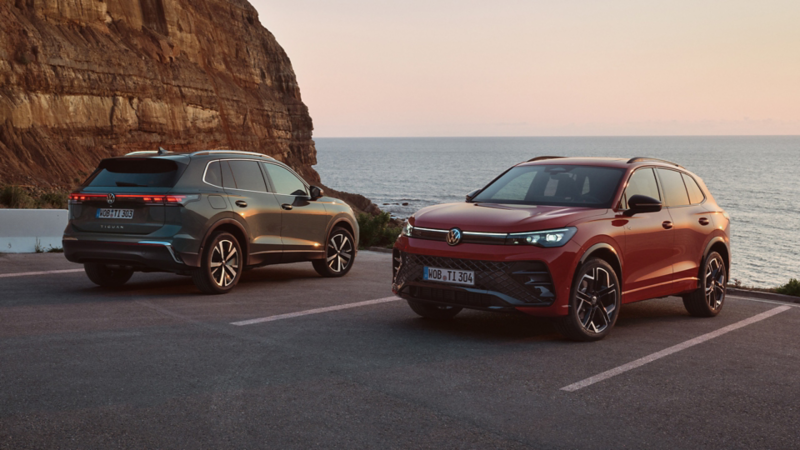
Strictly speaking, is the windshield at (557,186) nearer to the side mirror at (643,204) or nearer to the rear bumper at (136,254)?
the side mirror at (643,204)

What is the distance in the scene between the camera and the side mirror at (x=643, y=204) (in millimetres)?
7590


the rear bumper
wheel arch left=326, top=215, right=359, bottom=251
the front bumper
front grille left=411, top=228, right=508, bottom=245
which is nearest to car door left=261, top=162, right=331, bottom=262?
wheel arch left=326, top=215, right=359, bottom=251

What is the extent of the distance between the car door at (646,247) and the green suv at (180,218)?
486 cm

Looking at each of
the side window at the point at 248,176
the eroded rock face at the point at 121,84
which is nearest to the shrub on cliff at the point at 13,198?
the side window at the point at 248,176

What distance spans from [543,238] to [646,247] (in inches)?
61.8

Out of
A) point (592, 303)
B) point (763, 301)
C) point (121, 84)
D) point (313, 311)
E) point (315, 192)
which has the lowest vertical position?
point (763, 301)

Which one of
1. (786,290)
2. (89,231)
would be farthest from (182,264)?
(786,290)

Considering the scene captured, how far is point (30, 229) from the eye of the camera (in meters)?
14.3

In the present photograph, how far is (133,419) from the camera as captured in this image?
4750 millimetres

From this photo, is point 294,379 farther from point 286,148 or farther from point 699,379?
point 286,148

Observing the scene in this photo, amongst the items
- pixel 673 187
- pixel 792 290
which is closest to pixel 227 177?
pixel 673 187

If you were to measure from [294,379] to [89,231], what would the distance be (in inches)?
196

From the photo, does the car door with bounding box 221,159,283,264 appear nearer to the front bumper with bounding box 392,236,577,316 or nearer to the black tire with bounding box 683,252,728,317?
the front bumper with bounding box 392,236,577,316

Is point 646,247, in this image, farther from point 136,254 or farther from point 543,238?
point 136,254
